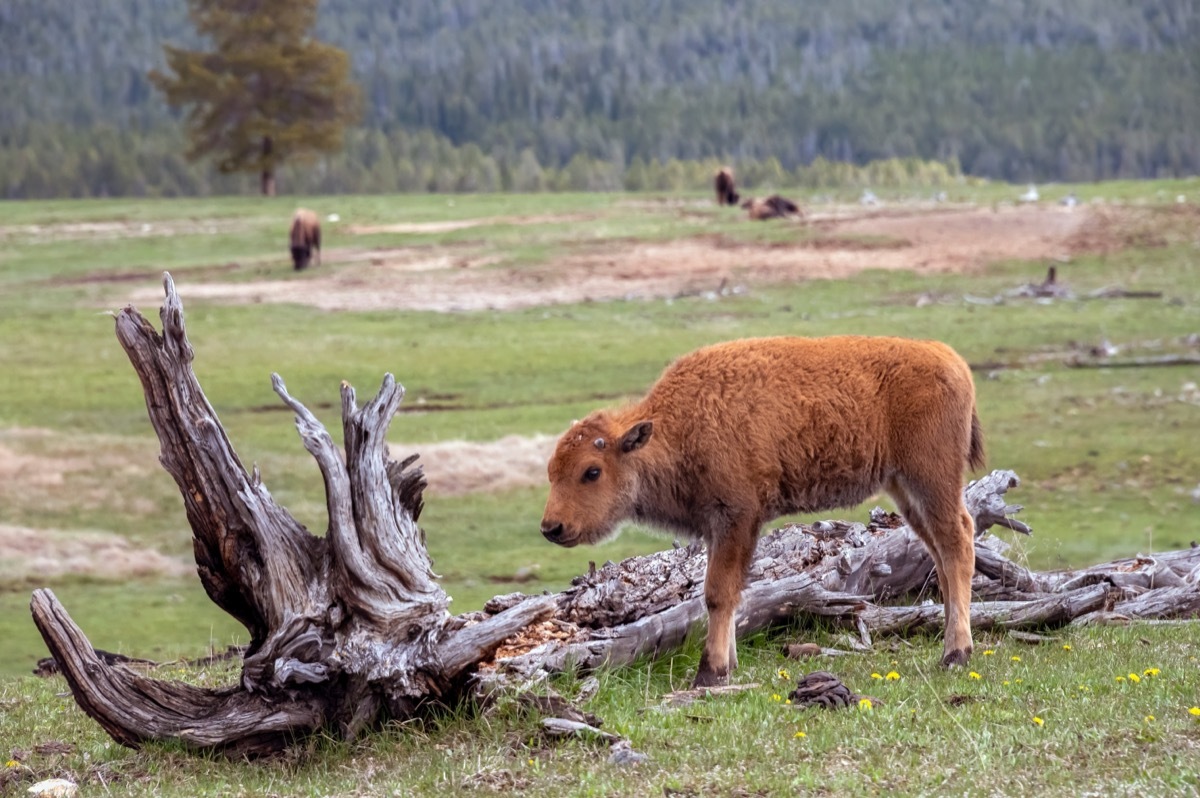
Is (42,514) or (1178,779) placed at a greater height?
(1178,779)

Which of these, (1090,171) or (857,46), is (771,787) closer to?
(1090,171)

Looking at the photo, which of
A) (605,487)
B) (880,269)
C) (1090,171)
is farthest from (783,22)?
(605,487)

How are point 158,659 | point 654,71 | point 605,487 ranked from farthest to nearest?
point 654,71 → point 158,659 → point 605,487

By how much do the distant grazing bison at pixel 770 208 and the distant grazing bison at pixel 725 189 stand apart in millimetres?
6223

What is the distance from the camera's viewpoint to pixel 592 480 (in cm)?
938

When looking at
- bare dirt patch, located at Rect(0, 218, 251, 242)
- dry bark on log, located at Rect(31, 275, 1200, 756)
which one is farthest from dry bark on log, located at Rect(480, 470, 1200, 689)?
bare dirt patch, located at Rect(0, 218, 251, 242)

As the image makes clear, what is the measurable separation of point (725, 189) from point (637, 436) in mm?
42223

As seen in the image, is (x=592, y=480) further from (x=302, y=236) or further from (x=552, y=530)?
(x=302, y=236)

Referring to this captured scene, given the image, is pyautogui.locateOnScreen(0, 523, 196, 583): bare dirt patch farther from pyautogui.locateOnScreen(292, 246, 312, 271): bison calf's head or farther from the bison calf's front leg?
pyautogui.locateOnScreen(292, 246, 312, 271): bison calf's head

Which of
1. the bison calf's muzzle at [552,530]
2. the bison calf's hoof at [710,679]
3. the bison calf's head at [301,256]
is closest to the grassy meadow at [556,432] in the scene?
the bison calf's hoof at [710,679]

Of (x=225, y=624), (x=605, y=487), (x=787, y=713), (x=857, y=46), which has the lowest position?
(x=225, y=624)

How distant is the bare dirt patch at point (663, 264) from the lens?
34.8 m

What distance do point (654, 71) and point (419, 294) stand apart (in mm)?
83754

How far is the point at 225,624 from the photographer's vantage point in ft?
51.0
